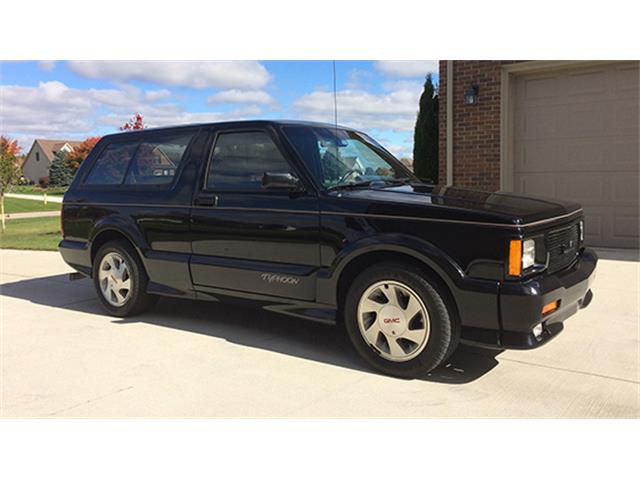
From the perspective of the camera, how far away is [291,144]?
464 centimetres

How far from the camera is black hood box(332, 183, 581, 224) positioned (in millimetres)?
3738

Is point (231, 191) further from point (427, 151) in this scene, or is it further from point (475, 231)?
point (427, 151)

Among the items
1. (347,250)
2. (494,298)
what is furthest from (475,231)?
(347,250)

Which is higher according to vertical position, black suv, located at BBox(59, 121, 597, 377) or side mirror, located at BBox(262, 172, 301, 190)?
side mirror, located at BBox(262, 172, 301, 190)

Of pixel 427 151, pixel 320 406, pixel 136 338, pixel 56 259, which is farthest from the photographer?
pixel 427 151

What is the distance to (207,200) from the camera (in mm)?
5008

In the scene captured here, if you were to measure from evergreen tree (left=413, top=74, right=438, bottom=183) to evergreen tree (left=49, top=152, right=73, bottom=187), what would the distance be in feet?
155

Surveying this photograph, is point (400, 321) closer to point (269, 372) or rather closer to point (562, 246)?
point (269, 372)

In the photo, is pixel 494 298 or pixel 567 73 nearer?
pixel 494 298

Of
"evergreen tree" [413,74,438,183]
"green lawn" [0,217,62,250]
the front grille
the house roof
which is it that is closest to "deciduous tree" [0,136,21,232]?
"green lawn" [0,217,62,250]

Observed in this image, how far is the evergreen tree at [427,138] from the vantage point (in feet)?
41.4

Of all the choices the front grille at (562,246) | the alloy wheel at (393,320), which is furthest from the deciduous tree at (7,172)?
the front grille at (562,246)

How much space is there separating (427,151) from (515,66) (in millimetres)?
3644

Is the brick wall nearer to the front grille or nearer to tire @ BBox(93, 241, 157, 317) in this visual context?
the front grille
